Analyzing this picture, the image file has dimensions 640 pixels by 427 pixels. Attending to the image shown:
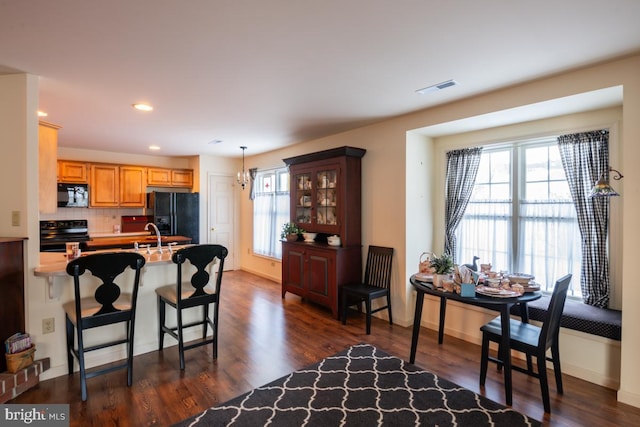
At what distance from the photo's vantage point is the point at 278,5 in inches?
70.2

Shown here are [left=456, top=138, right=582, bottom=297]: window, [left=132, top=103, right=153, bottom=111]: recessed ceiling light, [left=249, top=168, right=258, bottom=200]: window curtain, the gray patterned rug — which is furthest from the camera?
[left=249, top=168, right=258, bottom=200]: window curtain

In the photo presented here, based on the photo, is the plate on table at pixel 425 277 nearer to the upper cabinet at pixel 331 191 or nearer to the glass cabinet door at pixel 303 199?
the upper cabinet at pixel 331 191

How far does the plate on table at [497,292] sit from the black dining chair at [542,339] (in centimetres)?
25

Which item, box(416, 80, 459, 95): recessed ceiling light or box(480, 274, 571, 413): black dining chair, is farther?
box(416, 80, 459, 95): recessed ceiling light

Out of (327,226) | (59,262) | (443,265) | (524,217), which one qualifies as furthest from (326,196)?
(59,262)

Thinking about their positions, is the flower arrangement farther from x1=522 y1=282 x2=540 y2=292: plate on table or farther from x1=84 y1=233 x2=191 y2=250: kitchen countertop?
x1=84 y1=233 x2=191 y2=250: kitchen countertop

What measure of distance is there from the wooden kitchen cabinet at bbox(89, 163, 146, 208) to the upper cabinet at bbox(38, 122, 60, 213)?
116 inches

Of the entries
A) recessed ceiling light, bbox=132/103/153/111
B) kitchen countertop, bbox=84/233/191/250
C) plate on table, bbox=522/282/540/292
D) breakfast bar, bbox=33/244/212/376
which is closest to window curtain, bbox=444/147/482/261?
plate on table, bbox=522/282/540/292

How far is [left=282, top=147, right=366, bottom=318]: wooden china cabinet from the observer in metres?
4.26

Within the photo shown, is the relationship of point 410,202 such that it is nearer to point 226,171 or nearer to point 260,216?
point 260,216

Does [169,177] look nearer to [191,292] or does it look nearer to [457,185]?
[191,292]

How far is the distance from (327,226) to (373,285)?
1023 mm

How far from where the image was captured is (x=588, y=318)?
2.71 meters

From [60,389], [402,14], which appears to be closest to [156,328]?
[60,389]
